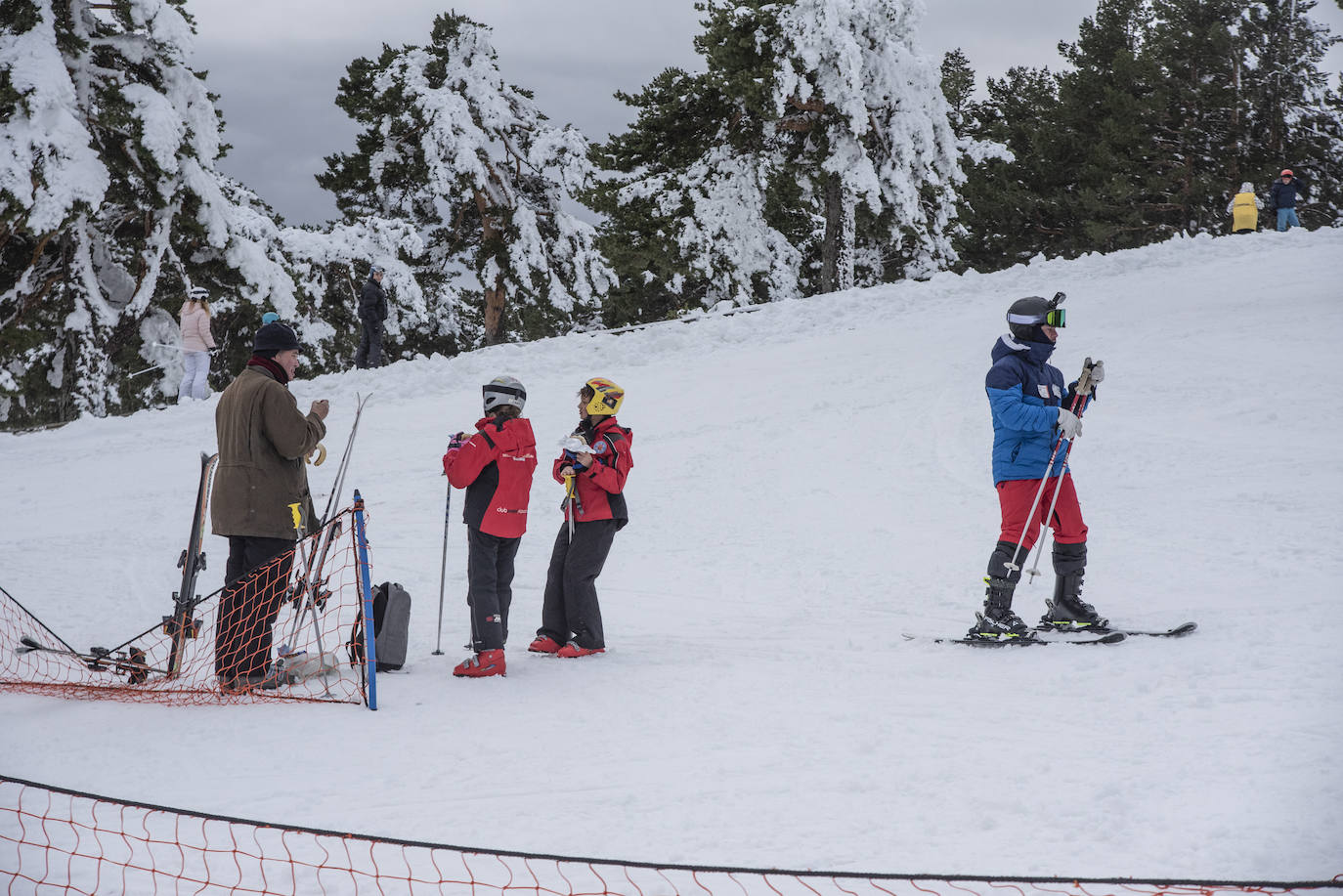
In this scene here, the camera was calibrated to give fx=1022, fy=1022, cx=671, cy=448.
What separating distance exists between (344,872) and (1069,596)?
4.20 metres

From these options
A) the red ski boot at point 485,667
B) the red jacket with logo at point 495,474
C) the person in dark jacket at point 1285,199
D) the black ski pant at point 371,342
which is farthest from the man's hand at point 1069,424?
the person in dark jacket at point 1285,199

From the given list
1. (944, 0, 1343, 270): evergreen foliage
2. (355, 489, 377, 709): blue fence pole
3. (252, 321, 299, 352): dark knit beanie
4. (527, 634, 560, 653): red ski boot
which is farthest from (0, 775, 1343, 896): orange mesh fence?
(944, 0, 1343, 270): evergreen foliage

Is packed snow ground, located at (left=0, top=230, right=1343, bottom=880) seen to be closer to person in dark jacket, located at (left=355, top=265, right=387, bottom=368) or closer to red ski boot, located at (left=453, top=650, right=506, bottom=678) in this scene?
red ski boot, located at (left=453, top=650, right=506, bottom=678)

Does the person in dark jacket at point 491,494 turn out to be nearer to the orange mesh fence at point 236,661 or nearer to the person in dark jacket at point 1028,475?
the orange mesh fence at point 236,661

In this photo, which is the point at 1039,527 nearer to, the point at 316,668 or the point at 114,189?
the point at 316,668

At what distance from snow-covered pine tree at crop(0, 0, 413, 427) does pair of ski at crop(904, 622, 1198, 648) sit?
15903 millimetres

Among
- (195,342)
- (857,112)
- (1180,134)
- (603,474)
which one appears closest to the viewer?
(603,474)

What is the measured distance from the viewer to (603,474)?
5875 millimetres

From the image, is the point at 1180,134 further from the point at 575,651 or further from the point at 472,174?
the point at 575,651

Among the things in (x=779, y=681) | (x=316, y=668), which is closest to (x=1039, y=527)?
(x=779, y=681)

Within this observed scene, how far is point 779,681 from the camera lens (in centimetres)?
511

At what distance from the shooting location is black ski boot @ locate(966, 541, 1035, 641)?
5520 millimetres

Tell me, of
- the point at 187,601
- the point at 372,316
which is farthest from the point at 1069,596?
the point at 372,316

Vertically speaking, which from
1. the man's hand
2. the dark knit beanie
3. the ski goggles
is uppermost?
the ski goggles
